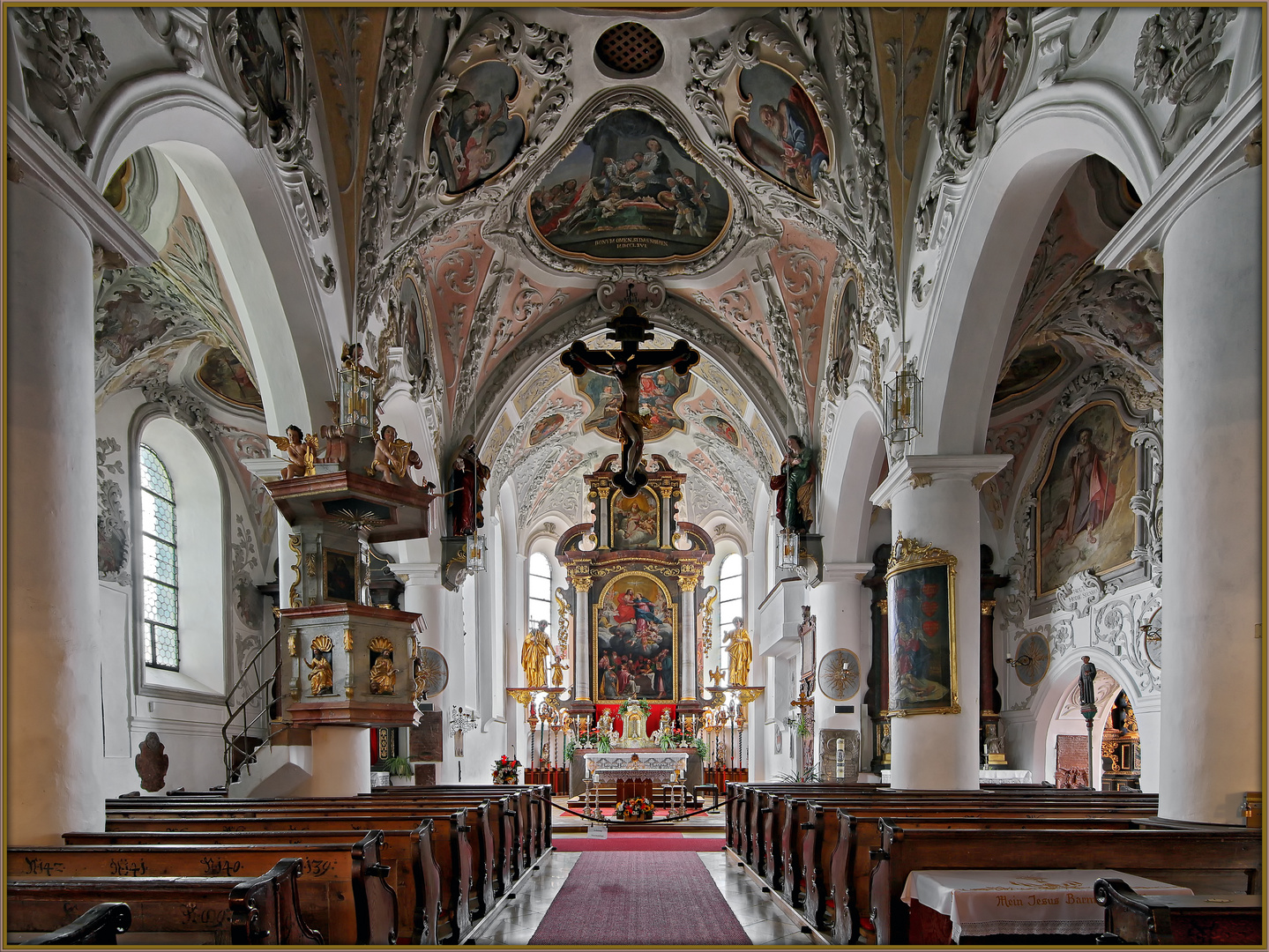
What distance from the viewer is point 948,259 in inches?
409

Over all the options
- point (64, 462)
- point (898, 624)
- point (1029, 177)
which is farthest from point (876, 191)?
point (64, 462)

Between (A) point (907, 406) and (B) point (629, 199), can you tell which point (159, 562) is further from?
(A) point (907, 406)

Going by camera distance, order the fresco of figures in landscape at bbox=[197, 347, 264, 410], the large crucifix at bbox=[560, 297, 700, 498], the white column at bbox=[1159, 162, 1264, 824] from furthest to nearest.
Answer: the fresco of figures in landscape at bbox=[197, 347, 264, 410]
the large crucifix at bbox=[560, 297, 700, 498]
the white column at bbox=[1159, 162, 1264, 824]

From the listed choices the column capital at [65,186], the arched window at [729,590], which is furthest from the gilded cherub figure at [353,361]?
the arched window at [729,590]

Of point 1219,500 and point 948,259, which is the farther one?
point 948,259

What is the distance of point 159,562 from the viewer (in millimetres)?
16766

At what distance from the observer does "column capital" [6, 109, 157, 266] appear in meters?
5.43

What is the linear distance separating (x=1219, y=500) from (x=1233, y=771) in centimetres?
130

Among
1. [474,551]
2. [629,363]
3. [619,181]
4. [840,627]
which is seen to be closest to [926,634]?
[629,363]

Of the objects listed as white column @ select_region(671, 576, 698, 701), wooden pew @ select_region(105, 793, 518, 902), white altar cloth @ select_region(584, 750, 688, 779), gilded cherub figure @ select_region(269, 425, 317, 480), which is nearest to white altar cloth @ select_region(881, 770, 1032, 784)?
white altar cloth @ select_region(584, 750, 688, 779)

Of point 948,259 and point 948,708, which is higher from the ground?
point 948,259

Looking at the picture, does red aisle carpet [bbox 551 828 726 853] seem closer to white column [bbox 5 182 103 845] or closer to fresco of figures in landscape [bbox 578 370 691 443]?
fresco of figures in landscape [bbox 578 370 691 443]

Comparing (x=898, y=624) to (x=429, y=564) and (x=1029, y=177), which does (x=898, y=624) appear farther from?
(x=429, y=564)

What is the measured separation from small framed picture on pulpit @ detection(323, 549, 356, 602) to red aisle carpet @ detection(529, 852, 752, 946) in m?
3.35
